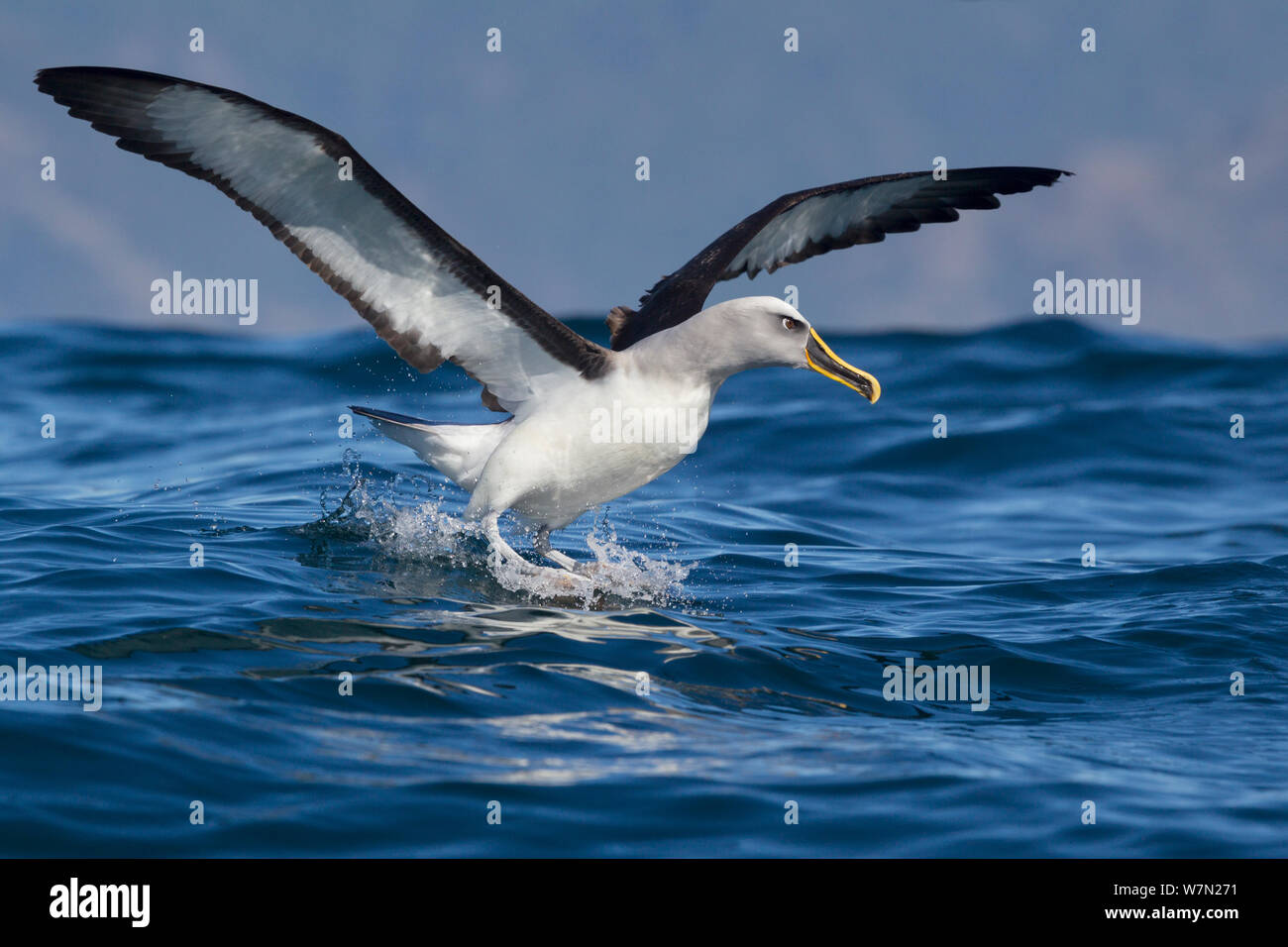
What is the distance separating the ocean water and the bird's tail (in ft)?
2.02

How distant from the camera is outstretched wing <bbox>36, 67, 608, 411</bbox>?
319 inches

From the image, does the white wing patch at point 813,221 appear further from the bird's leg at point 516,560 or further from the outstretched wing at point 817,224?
the bird's leg at point 516,560

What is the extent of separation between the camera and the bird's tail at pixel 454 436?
948cm

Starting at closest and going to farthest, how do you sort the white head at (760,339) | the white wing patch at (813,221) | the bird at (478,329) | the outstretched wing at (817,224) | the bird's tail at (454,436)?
1. the bird at (478,329)
2. the white head at (760,339)
3. the bird's tail at (454,436)
4. the outstretched wing at (817,224)
5. the white wing patch at (813,221)

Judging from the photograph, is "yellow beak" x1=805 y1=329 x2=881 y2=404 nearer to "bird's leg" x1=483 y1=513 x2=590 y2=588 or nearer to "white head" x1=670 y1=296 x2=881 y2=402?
"white head" x1=670 y1=296 x2=881 y2=402

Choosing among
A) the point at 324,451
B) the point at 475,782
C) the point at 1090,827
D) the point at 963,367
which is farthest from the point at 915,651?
the point at 963,367

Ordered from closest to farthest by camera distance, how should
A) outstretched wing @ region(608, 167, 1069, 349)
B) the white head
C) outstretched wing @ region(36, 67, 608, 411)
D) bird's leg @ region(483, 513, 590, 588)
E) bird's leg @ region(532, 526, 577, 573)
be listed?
outstretched wing @ region(36, 67, 608, 411), the white head, bird's leg @ region(483, 513, 590, 588), bird's leg @ region(532, 526, 577, 573), outstretched wing @ region(608, 167, 1069, 349)

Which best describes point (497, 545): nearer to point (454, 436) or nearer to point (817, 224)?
point (454, 436)

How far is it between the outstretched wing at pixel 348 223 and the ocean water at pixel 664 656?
56.1 inches

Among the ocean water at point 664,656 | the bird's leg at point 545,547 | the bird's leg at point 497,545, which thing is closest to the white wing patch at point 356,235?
the bird's leg at point 497,545

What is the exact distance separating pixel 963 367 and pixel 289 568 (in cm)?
1413

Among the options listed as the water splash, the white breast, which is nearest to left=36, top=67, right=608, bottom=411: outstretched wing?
the white breast

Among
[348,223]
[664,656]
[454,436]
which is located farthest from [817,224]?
[664,656]

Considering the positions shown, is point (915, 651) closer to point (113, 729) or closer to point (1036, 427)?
point (113, 729)
